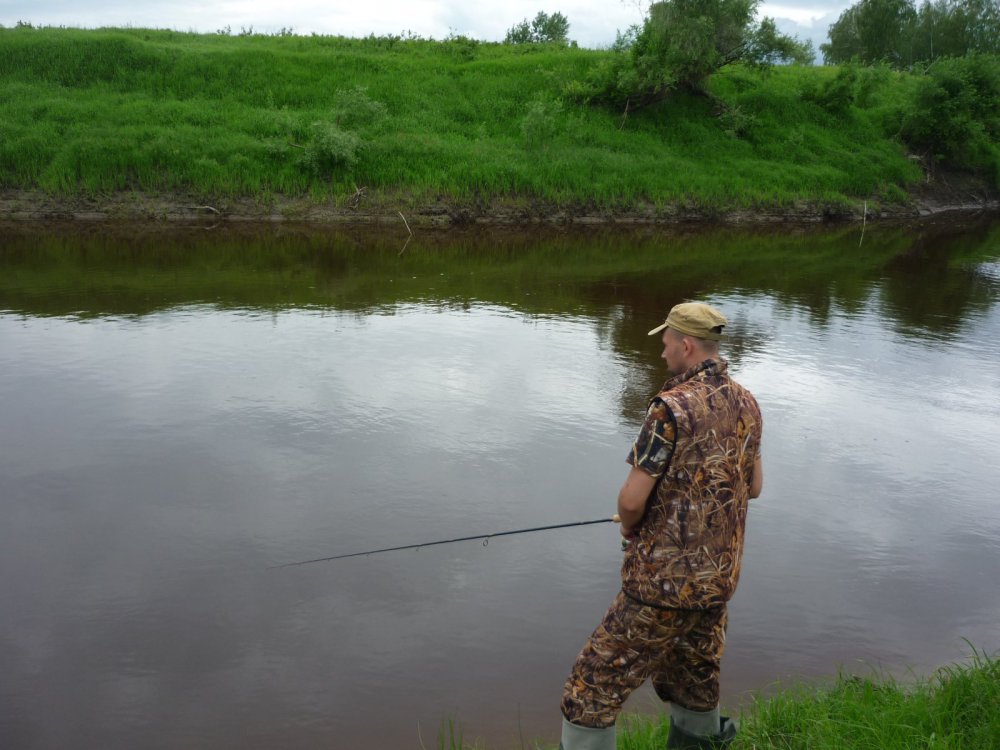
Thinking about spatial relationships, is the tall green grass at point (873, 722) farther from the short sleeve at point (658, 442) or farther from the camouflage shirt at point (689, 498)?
the short sleeve at point (658, 442)

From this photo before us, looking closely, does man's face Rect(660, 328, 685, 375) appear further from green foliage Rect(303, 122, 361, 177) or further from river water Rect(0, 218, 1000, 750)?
green foliage Rect(303, 122, 361, 177)

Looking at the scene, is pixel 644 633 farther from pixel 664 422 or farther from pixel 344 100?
pixel 344 100

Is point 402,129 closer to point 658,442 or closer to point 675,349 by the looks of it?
point 675,349

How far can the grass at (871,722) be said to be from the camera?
3770mm

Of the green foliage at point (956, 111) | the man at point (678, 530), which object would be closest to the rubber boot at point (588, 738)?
the man at point (678, 530)

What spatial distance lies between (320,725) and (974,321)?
46.2ft

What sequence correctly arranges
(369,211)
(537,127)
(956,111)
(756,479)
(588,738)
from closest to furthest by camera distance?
(588,738) < (756,479) < (369,211) < (537,127) < (956,111)

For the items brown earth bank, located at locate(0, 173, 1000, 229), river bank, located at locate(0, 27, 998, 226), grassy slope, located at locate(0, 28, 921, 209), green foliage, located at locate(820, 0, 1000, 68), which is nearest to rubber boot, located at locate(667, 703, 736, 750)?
brown earth bank, located at locate(0, 173, 1000, 229)

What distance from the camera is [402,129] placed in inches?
1184

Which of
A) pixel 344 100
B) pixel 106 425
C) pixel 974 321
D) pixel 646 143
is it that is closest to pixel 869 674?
pixel 106 425

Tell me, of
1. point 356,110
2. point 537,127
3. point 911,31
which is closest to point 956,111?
point 537,127

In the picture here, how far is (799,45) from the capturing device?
36.8 metres

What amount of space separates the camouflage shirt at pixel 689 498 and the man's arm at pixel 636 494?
0.03m

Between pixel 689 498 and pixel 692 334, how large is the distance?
25.5 inches
